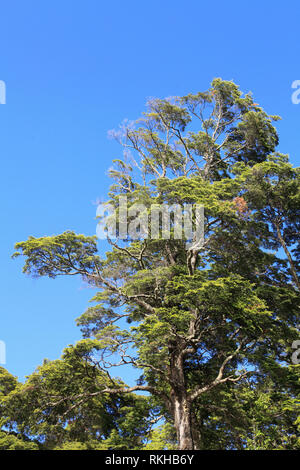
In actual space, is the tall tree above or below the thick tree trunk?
above

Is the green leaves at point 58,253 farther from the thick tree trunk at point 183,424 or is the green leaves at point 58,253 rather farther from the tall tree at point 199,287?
the thick tree trunk at point 183,424

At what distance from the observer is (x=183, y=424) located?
39.9ft

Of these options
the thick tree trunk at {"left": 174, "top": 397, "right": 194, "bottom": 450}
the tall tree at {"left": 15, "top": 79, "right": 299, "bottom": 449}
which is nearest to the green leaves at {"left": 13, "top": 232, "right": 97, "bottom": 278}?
the tall tree at {"left": 15, "top": 79, "right": 299, "bottom": 449}

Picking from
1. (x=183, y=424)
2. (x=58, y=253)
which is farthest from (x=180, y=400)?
(x=58, y=253)

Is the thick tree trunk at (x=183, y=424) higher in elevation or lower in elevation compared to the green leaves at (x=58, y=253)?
lower

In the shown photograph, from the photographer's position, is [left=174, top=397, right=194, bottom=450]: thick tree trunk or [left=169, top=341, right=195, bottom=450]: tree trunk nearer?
[left=174, top=397, right=194, bottom=450]: thick tree trunk

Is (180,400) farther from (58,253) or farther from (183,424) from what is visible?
(58,253)

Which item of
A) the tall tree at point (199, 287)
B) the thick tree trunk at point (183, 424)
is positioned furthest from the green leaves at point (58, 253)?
the thick tree trunk at point (183, 424)

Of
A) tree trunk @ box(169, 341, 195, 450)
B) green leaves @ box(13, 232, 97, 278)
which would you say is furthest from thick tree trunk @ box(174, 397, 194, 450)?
green leaves @ box(13, 232, 97, 278)

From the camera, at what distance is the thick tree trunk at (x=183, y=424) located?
38.6ft

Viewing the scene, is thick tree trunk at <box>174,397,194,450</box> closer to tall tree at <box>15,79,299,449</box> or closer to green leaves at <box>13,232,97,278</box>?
tall tree at <box>15,79,299,449</box>

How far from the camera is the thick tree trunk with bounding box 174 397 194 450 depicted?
463 inches

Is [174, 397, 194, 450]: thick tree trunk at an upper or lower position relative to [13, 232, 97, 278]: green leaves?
lower
